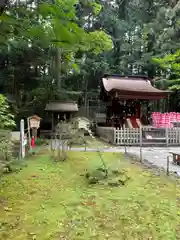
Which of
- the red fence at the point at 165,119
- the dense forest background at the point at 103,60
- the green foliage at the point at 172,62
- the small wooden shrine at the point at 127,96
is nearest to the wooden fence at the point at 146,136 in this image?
the green foliage at the point at 172,62

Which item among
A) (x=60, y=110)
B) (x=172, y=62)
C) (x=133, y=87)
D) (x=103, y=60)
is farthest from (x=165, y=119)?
(x=103, y=60)

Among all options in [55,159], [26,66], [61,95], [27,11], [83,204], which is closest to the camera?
[27,11]

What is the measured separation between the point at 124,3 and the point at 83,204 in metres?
29.9

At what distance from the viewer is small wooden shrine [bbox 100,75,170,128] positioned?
51.1 ft

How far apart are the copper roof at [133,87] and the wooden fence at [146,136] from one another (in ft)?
9.62

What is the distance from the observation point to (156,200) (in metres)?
4.31

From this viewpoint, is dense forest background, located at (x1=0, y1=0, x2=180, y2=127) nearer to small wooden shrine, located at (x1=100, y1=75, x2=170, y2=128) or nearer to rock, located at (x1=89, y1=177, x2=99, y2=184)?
small wooden shrine, located at (x1=100, y1=75, x2=170, y2=128)

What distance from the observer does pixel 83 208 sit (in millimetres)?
3883

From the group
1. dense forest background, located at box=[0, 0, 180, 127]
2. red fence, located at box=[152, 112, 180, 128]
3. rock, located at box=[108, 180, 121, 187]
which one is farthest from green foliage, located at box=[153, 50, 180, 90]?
rock, located at box=[108, 180, 121, 187]

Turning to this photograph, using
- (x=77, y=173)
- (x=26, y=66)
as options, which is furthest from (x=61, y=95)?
(x=77, y=173)

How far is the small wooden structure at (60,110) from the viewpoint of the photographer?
57.2 feet

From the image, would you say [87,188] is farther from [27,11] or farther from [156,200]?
[27,11]

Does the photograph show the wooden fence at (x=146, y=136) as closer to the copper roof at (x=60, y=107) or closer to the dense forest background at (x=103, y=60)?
the dense forest background at (x=103, y=60)

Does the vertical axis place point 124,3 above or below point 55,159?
above
